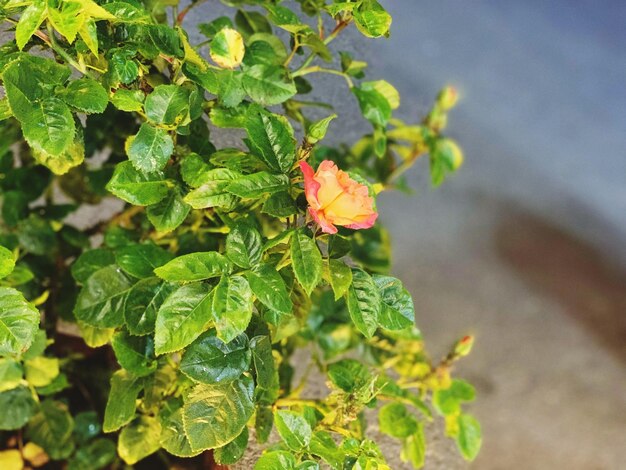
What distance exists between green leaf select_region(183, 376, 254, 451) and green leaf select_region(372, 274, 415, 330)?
13cm

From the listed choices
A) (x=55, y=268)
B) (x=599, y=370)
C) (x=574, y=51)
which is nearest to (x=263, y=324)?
(x=55, y=268)

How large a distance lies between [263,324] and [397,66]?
1.55 metres

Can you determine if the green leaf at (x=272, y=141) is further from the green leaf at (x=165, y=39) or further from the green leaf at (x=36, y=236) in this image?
the green leaf at (x=36, y=236)

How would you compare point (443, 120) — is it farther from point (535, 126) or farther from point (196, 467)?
point (535, 126)

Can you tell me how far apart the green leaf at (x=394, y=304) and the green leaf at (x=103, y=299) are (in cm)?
25

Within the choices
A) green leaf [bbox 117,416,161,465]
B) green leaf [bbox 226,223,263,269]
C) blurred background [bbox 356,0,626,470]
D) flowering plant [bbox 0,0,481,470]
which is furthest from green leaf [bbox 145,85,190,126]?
blurred background [bbox 356,0,626,470]

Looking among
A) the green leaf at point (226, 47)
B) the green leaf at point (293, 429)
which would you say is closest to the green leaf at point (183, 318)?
the green leaf at point (293, 429)

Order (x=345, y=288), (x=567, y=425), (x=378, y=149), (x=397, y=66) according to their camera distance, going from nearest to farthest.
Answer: (x=345, y=288)
(x=378, y=149)
(x=567, y=425)
(x=397, y=66)

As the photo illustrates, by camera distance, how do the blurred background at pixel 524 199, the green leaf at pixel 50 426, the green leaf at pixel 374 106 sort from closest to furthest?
the green leaf at pixel 374 106 < the green leaf at pixel 50 426 < the blurred background at pixel 524 199

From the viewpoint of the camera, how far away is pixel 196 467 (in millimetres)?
816

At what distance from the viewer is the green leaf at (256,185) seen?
0.51 meters

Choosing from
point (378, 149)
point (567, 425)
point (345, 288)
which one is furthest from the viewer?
point (567, 425)

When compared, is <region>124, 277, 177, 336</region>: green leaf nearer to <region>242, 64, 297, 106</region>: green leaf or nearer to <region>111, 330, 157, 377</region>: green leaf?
<region>111, 330, 157, 377</region>: green leaf

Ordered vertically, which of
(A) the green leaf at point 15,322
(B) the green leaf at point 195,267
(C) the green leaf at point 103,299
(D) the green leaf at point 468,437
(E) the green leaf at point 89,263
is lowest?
(D) the green leaf at point 468,437
